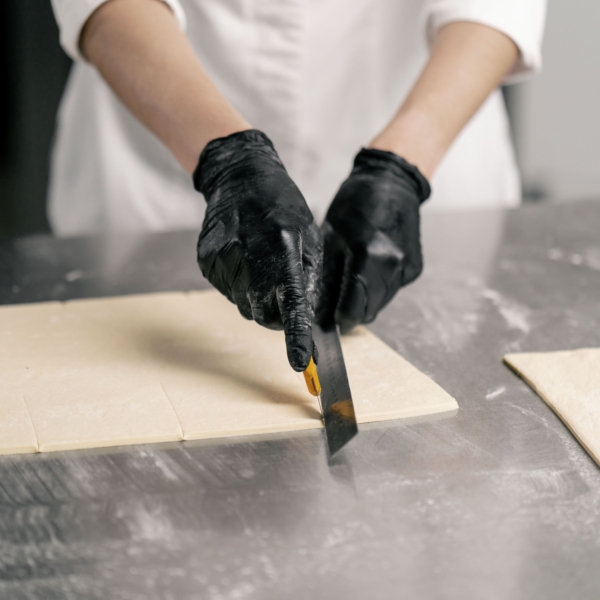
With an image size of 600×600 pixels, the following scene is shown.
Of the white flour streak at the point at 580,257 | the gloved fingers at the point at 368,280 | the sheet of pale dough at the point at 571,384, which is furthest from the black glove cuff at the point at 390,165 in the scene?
the white flour streak at the point at 580,257

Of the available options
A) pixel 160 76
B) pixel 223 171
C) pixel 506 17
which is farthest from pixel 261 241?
pixel 506 17

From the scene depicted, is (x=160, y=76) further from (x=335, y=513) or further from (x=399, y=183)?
(x=335, y=513)

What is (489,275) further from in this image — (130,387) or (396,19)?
(130,387)

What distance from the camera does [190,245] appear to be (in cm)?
173

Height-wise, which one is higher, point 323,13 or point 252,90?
point 323,13

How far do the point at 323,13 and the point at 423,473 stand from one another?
1286 mm

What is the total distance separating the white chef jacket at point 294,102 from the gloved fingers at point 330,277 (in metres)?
0.66

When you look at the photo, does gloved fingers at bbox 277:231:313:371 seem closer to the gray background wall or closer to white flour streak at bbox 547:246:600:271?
white flour streak at bbox 547:246:600:271

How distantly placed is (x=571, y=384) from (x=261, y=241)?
503 millimetres

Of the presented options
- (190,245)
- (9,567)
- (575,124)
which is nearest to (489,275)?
(190,245)

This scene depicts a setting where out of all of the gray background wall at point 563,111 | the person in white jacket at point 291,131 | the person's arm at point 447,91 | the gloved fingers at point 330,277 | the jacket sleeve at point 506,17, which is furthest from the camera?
the gray background wall at point 563,111

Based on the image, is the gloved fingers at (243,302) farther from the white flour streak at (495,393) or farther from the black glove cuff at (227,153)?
the white flour streak at (495,393)

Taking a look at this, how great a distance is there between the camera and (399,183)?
1.27 m

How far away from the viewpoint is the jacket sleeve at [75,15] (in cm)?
147
